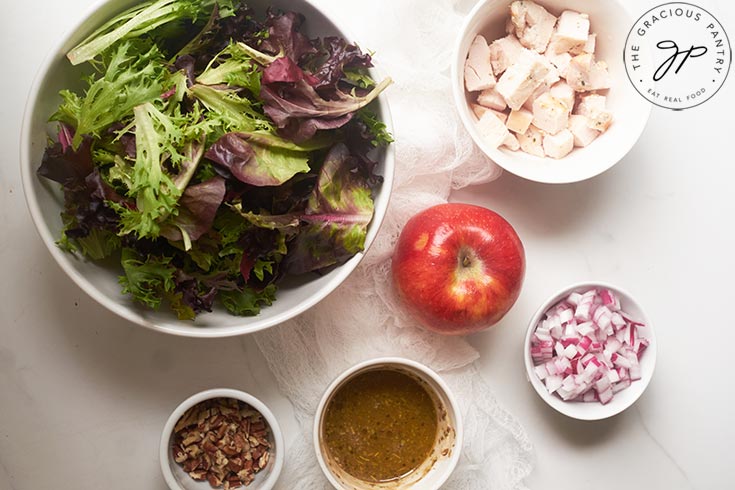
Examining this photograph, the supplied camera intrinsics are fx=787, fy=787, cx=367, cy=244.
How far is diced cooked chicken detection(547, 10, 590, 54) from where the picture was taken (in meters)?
1.48

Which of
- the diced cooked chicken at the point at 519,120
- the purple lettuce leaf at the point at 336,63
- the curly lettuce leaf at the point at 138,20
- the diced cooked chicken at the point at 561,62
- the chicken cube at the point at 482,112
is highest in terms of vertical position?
the curly lettuce leaf at the point at 138,20

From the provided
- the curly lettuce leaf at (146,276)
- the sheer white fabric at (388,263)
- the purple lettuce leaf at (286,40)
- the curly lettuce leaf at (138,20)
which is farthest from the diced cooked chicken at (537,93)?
the curly lettuce leaf at (146,276)

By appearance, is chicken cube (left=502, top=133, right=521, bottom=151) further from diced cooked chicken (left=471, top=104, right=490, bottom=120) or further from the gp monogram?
the gp monogram

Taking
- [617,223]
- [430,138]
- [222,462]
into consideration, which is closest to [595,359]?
[617,223]

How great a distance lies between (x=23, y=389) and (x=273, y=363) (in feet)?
1.58

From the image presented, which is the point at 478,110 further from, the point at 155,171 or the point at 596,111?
the point at 155,171

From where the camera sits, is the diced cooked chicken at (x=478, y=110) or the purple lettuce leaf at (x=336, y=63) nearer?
the purple lettuce leaf at (x=336, y=63)

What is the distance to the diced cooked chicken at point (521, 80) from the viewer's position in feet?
4.74

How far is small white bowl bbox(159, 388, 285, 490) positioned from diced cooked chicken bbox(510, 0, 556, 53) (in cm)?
84

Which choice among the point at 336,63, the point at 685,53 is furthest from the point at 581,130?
the point at 336,63

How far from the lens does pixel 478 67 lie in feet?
4.87

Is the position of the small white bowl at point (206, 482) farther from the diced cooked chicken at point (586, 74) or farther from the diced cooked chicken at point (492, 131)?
the diced cooked chicken at point (586, 74)

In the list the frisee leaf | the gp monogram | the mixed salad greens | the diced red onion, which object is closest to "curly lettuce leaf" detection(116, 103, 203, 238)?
the mixed salad greens

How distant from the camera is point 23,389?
1.51 metres
